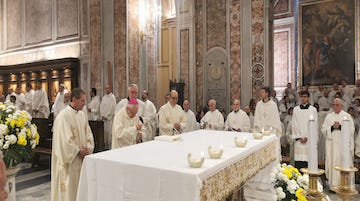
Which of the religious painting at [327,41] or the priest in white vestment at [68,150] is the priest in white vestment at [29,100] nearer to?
the priest in white vestment at [68,150]

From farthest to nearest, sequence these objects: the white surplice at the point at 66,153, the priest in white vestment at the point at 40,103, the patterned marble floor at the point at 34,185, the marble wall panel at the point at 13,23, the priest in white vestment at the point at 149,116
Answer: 1. the marble wall panel at the point at 13,23
2. the priest in white vestment at the point at 40,103
3. the priest in white vestment at the point at 149,116
4. the patterned marble floor at the point at 34,185
5. the white surplice at the point at 66,153

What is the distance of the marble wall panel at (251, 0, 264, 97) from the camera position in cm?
1058

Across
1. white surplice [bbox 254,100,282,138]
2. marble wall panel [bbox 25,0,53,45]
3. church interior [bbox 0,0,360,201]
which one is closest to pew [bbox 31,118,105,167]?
church interior [bbox 0,0,360,201]

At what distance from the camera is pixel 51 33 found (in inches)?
603

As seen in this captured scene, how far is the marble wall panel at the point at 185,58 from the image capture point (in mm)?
12898

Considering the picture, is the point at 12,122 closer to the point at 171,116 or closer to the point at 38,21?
the point at 171,116

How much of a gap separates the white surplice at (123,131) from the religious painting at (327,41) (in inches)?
468

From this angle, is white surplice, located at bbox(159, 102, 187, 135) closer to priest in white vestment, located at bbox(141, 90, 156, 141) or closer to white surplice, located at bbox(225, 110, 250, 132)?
white surplice, located at bbox(225, 110, 250, 132)

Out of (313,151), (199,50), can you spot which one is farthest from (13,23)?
(313,151)

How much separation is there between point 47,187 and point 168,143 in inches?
155

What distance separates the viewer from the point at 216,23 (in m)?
12.0

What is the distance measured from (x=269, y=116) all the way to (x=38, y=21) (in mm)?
13143

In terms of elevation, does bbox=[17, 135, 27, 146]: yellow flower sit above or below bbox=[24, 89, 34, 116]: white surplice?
below

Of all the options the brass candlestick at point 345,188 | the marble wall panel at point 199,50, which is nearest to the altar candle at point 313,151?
the brass candlestick at point 345,188
